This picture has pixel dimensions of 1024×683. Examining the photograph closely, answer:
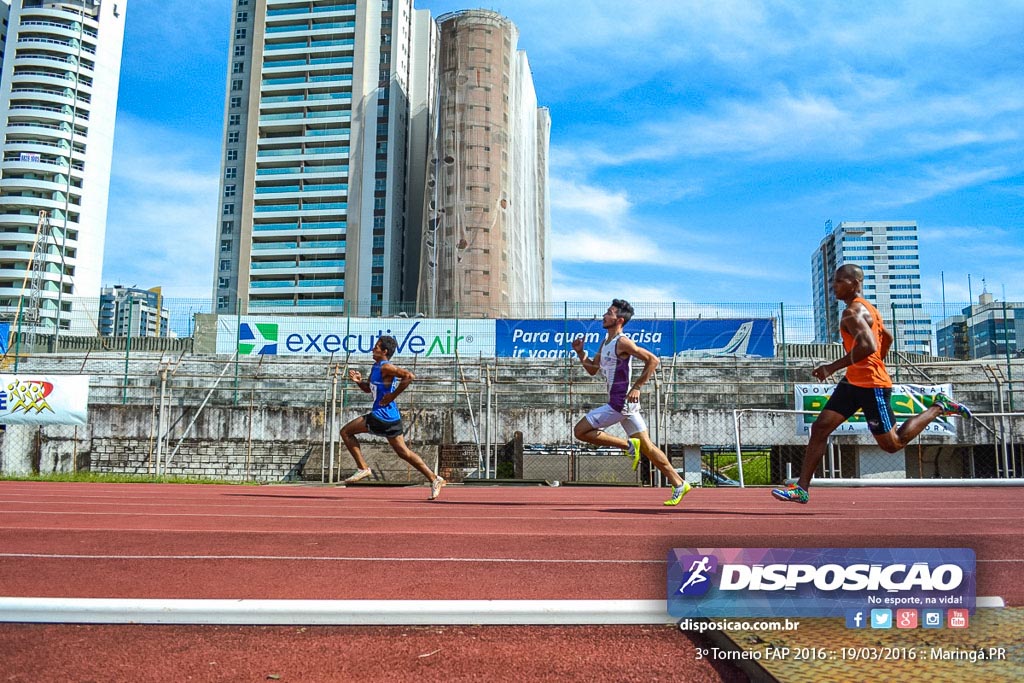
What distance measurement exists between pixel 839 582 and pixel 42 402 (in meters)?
18.7

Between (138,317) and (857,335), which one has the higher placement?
(138,317)

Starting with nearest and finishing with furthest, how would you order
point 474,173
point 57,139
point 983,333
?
point 983,333, point 474,173, point 57,139

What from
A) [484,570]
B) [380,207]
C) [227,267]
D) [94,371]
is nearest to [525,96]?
[380,207]

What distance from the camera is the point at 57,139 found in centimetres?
8531

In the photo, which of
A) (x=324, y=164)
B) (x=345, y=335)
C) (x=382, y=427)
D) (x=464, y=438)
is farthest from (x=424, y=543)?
(x=324, y=164)

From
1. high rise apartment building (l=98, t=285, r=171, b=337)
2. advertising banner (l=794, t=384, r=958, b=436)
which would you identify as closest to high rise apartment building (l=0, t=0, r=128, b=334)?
high rise apartment building (l=98, t=285, r=171, b=337)

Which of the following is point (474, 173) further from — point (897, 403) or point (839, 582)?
point (839, 582)

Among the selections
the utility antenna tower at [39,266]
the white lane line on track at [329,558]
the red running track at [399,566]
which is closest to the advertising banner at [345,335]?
the red running track at [399,566]

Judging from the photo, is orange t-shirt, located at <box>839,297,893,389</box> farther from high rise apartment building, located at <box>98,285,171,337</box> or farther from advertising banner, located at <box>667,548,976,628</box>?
high rise apartment building, located at <box>98,285,171,337</box>

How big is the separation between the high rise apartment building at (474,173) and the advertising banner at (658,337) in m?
31.4

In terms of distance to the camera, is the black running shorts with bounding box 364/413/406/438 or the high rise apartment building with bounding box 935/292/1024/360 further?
the high rise apartment building with bounding box 935/292/1024/360

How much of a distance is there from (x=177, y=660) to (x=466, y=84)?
6365 centimetres

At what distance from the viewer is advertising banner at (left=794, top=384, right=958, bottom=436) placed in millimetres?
16266

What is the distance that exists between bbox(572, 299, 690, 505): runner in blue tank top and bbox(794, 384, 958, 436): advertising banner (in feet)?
29.5
